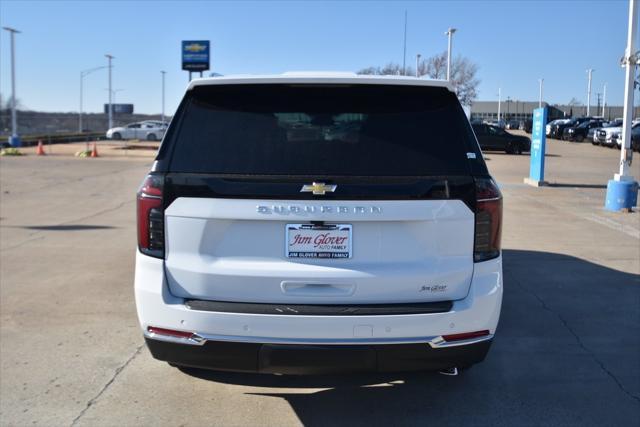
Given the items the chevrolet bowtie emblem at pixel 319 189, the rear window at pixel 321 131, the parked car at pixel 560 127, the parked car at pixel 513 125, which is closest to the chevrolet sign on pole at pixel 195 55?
the parked car at pixel 560 127

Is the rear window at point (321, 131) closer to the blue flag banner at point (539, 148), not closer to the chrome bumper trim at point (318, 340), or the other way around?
the chrome bumper trim at point (318, 340)

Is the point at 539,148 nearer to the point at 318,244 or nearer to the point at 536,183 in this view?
the point at 536,183

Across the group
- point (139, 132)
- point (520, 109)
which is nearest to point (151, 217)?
point (139, 132)

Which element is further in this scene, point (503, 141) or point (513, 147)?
point (513, 147)

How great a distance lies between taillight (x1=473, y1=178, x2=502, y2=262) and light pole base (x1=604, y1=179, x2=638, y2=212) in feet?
35.6

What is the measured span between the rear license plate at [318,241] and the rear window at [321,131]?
288 millimetres

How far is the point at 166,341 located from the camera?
3.45 meters

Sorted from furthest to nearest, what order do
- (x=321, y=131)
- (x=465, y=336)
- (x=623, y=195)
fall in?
(x=623, y=195)
(x=321, y=131)
(x=465, y=336)

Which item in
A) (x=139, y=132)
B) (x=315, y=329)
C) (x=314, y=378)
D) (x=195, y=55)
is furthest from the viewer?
(x=139, y=132)

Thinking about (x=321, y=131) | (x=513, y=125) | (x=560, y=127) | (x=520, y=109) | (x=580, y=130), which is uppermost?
(x=520, y=109)

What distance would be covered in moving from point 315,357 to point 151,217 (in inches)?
45.5

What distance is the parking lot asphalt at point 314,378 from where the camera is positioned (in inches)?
161

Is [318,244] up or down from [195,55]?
down

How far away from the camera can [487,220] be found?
11.5 ft
